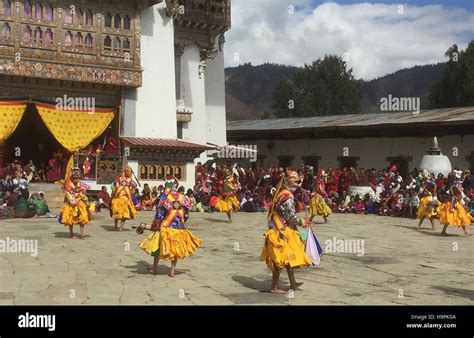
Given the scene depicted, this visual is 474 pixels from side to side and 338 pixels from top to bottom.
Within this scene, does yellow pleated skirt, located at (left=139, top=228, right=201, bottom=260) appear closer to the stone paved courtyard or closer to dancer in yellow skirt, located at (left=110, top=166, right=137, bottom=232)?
the stone paved courtyard

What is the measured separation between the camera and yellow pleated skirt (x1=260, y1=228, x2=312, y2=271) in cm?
841

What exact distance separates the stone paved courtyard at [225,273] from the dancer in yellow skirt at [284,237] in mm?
413

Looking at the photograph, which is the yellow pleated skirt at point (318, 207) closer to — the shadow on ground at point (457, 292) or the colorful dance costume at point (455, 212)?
the colorful dance costume at point (455, 212)

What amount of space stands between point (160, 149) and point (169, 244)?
14682 millimetres

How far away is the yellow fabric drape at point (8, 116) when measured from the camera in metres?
21.6

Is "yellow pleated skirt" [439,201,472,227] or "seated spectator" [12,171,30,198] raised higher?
"seated spectator" [12,171,30,198]

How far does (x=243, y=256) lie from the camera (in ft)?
39.9

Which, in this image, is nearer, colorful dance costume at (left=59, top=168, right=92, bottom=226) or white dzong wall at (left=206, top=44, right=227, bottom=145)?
colorful dance costume at (left=59, top=168, right=92, bottom=226)

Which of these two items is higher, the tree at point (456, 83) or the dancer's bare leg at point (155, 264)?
the tree at point (456, 83)

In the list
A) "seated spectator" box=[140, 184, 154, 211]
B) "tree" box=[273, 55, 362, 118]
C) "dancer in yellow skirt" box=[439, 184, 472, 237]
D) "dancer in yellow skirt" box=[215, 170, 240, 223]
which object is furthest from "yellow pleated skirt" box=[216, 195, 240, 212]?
"tree" box=[273, 55, 362, 118]
